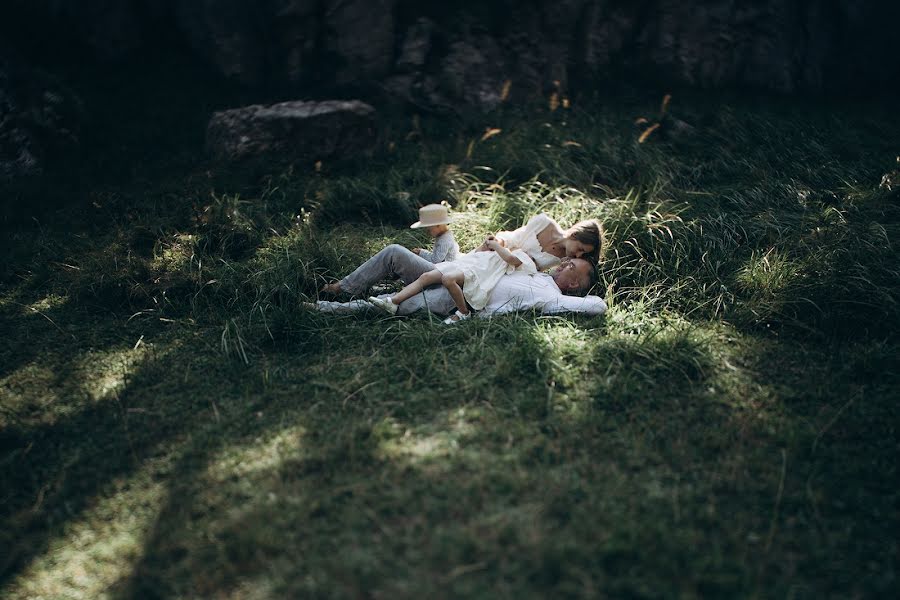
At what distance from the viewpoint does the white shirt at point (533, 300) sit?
4195 mm

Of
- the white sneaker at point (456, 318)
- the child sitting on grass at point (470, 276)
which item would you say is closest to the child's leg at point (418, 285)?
the child sitting on grass at point (470, 276)

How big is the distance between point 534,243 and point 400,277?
3.64 ft

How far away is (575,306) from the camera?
420cm

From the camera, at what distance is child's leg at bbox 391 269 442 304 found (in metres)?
4.12

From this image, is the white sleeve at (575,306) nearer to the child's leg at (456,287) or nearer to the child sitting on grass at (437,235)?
the child's leg at (456,287)

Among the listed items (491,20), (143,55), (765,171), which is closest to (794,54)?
(765,171)

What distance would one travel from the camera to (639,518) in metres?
2.49

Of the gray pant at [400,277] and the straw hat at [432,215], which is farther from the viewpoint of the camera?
the straw hat at [432,215]

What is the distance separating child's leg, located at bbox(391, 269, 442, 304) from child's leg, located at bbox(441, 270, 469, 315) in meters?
0.06

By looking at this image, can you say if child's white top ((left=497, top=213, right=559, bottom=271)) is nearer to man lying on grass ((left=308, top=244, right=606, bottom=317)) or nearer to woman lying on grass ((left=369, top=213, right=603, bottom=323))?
woman lying on grass ((left=369, top=213, right=603, bottom=323))

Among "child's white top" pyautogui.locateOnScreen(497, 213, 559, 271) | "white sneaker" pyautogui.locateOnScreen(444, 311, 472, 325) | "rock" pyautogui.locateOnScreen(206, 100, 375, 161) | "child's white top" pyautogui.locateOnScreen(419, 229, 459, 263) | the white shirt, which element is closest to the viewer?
"white sneaker" pyautogui.locateOnScreen(444, 311, 472, 325)

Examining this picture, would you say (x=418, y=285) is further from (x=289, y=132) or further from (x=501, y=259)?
(x=289, y=132)

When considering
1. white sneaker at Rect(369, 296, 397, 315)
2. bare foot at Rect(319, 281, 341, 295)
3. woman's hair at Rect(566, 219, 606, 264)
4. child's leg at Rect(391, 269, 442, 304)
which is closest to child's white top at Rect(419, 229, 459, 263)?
child's leg at Rect(391, 269, 442, 304)

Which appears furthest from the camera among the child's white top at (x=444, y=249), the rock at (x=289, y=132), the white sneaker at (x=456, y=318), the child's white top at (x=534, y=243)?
the rock at (x=289, y=132)
